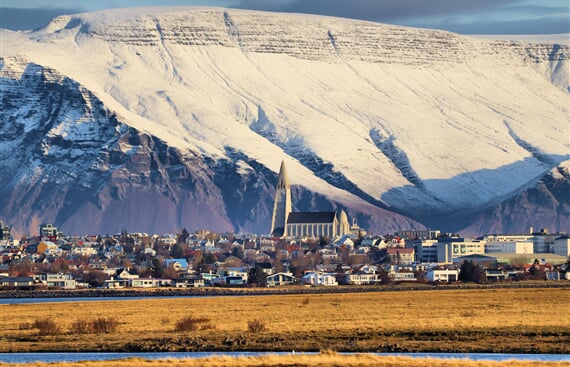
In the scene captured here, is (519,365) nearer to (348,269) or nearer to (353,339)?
(353,339)

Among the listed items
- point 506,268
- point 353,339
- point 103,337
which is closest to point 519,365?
point 353,339

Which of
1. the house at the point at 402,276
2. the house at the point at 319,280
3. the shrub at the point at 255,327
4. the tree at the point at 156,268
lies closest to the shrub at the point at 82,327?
the shrub at the point at 255,327

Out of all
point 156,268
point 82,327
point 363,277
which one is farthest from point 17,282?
point 82,327

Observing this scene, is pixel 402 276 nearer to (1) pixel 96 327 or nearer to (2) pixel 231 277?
(2) pixel 231 277

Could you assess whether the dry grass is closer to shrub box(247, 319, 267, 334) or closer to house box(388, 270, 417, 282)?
shrub box(247, 319, 267, 334)

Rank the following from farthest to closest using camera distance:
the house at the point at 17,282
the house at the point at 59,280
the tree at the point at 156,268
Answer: the tree at the point at 156,268
the house at the point at 17,282
the house at the point at 59,280

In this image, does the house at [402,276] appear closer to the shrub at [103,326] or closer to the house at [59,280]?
the house at [59,280]

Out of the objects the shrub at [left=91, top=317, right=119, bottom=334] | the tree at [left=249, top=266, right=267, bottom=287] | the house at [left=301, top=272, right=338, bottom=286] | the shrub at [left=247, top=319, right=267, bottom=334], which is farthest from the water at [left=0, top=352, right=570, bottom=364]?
the house at [left=301, top=272, right=338, bottom=286]
